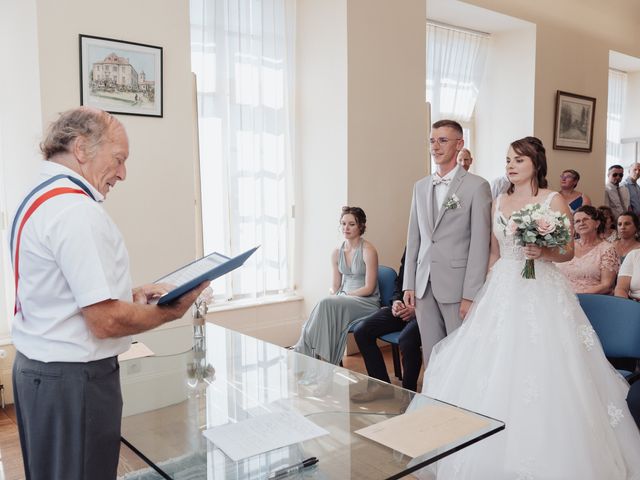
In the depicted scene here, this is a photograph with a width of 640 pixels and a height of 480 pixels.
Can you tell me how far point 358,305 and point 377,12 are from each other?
2722 millimetres

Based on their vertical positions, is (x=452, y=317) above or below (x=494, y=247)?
below

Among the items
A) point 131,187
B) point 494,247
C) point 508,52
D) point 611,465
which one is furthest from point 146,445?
point 508,52

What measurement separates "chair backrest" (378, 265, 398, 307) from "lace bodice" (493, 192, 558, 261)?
54.8 inches

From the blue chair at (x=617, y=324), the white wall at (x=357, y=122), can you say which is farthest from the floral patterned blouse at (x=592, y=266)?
the white wall at (x=357, y=122)

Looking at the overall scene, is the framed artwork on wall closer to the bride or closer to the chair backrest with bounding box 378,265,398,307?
the chair backrest with bounding box 378,265,398,307

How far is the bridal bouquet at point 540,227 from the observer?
2773mm

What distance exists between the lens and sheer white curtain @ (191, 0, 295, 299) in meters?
4.96

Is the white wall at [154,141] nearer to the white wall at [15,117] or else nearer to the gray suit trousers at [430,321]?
the white wall at [15,117]

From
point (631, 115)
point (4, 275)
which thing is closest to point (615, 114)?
point (631, 115)

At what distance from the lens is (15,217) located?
1520 mm

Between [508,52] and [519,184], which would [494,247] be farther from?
[508,52]

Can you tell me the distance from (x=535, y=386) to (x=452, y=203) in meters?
1.06

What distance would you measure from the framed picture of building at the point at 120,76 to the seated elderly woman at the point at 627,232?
11.9 ft

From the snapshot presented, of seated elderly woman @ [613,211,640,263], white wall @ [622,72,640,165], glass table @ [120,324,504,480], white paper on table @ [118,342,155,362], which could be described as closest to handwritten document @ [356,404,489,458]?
glass table @ [120,324,504,480]
